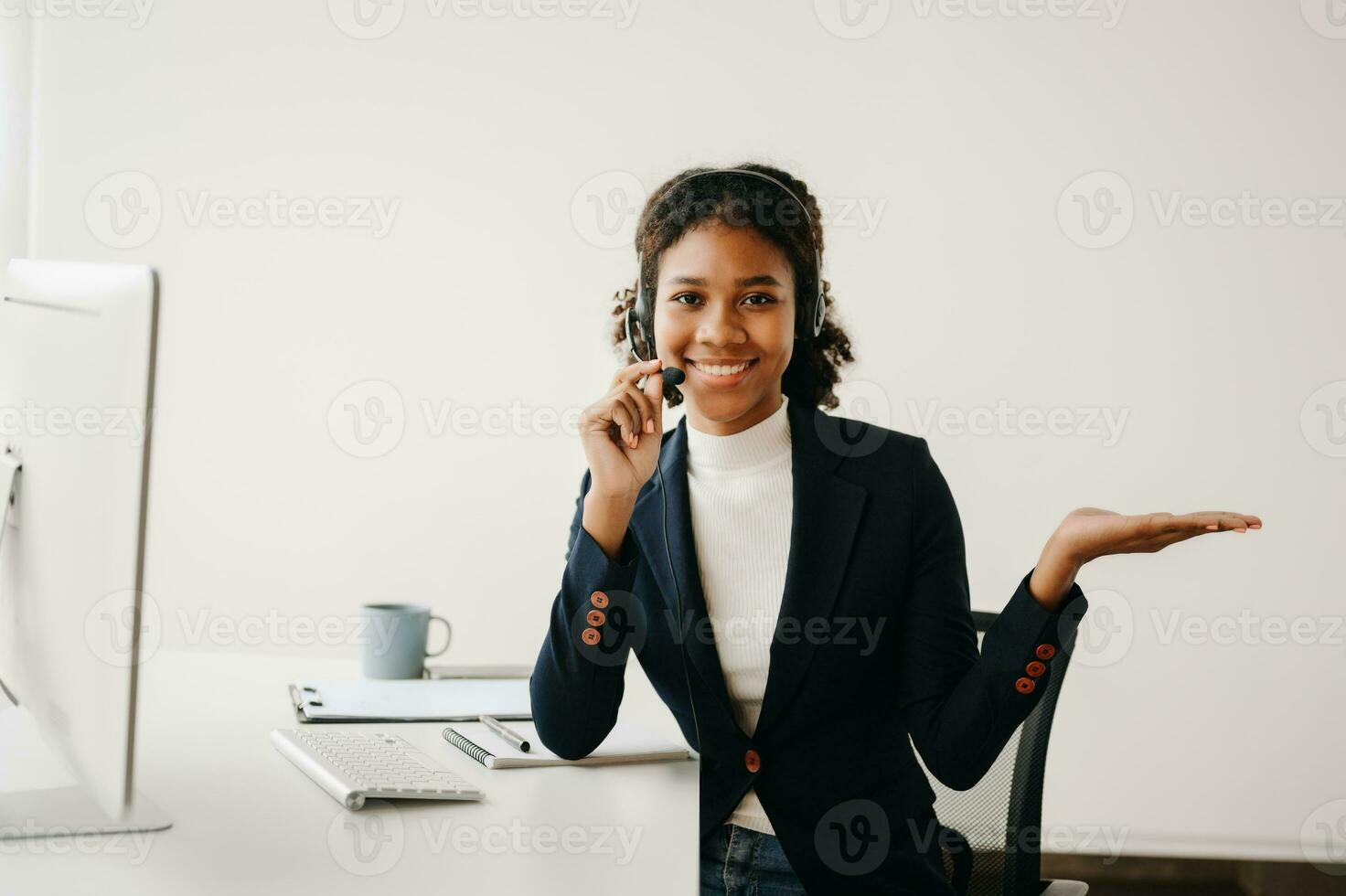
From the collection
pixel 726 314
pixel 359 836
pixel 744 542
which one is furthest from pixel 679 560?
pixel 359 836

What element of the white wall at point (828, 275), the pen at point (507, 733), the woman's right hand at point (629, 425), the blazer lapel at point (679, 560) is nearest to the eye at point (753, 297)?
the woman's right hand at point (629, 425)

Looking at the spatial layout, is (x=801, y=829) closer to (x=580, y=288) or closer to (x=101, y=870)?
(x=101, y=870)

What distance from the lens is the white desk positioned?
82 centimetres

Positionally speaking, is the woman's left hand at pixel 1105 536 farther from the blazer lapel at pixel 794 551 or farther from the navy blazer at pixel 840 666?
the blazer lapel at pixel 794 551

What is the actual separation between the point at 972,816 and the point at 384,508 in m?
1.73

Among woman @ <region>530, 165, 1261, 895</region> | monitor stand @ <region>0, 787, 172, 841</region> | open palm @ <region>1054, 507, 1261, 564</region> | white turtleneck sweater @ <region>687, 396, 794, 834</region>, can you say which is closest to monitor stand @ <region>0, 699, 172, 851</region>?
monitor stand @ <region>0, 787, 172, 841</region>

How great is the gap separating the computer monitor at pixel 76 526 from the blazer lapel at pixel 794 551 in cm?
62

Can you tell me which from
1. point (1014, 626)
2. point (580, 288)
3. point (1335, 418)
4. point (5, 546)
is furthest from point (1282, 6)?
point (5, 546)

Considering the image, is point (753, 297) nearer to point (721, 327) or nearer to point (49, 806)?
point (721, 327)

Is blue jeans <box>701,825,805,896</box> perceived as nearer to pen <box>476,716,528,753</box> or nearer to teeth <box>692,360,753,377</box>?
pen <box>476,716,528,753</box>

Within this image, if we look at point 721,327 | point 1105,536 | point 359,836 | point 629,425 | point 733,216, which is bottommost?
point 359,836

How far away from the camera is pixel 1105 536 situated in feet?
3.56

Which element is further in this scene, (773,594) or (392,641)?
(392,641)

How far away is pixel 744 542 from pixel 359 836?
641mm
